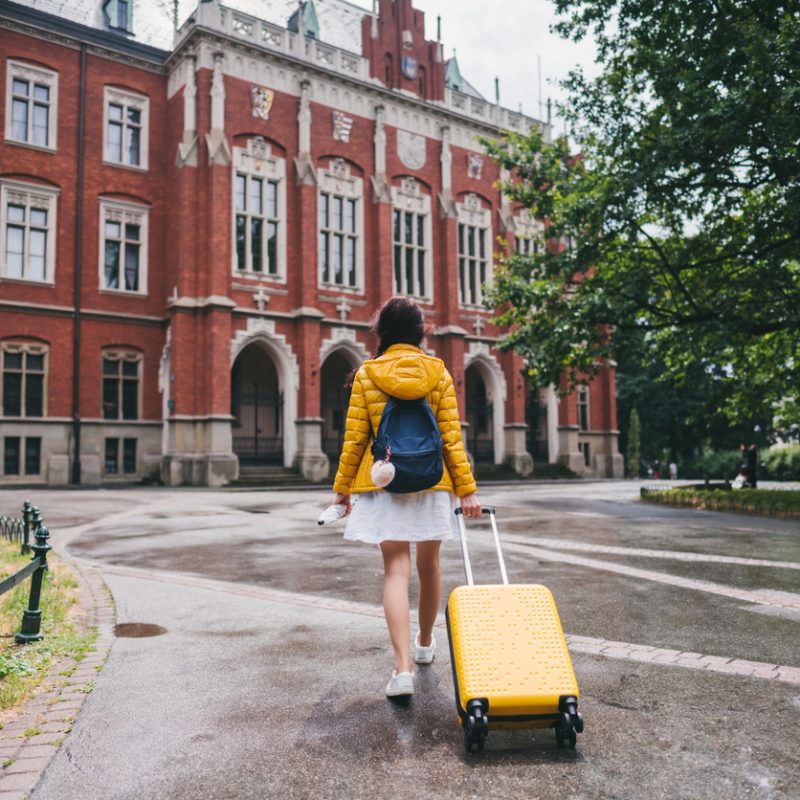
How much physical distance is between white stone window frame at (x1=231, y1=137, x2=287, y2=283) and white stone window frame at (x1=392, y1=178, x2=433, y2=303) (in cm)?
461

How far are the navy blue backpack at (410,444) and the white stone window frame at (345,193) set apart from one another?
2395 centimetres

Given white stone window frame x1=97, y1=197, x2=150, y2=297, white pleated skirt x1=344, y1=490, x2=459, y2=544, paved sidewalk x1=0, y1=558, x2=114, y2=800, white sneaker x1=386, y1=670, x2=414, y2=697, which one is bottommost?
paved sidewalk x1=0, y1=558, x2=114, y2=800

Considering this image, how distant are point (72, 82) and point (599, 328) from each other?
18.8m

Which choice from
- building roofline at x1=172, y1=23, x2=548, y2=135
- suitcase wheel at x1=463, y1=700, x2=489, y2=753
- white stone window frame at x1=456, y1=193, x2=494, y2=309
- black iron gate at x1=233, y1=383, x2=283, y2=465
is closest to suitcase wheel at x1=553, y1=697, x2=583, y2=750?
suitcase wheel at x1=463, y1=700, x2=489, y2=753

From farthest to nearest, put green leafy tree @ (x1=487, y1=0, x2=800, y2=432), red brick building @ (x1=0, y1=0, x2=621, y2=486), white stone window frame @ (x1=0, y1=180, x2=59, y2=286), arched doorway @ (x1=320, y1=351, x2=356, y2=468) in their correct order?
arched doorway @ (x1=320, y1=351, x2=356, y2=468)
red brick building @ (x1=0, y1=0, x2=621, y2=486)
white stone window frame @ (x1=0, y1=180, x2=59, y2=286)
green leafy tree @ (x1=487, y1=0, x2=800, y2=432)

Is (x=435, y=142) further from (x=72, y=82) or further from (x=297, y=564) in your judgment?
(x=297, y=564)

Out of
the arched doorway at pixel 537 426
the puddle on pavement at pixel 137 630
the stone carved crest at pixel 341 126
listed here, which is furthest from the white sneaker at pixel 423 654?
the arched doorway at pixel 537 426

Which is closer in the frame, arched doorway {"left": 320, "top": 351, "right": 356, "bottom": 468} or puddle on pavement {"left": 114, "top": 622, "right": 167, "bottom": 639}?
puddle on pavement {"left": 114, "top": 622, "right": 167, "bottom": 639}

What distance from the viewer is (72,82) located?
80.1ft

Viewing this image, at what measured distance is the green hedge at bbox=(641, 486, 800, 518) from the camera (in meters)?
13.1

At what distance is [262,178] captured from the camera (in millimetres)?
25844

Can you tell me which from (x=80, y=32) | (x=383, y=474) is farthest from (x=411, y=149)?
(x=383, y=474)

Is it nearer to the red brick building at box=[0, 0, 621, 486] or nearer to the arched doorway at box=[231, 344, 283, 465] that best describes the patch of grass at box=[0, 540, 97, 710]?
the red brick building at box=[0, 0, 621, 486]

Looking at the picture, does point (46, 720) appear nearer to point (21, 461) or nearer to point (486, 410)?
point (21, 461)
